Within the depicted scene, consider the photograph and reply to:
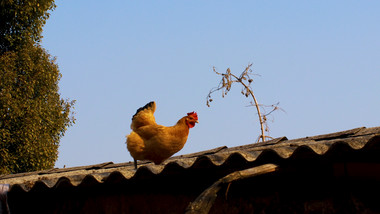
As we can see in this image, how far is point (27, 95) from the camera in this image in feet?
66.1

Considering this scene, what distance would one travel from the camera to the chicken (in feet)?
20.0

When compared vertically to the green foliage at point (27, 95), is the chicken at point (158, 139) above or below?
below

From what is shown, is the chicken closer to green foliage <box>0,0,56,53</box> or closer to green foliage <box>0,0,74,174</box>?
green foliage <box>0,0,74,174</box>

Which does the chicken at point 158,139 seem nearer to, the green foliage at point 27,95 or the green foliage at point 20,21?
the green foliage at point 27,95

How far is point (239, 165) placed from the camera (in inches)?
166

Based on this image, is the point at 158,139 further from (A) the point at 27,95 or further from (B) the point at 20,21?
(B) the point at 20,21

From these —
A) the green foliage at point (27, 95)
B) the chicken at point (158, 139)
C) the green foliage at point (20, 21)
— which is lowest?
the chicken at point (158, 139)

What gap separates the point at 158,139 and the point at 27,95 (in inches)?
606

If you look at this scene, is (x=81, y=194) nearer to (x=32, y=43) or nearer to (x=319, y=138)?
(x=319, y=138)

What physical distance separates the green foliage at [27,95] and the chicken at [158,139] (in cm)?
1392

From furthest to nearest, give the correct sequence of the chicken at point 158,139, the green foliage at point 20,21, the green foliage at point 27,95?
the green foliage at point 20,21 → the green foliage at point 27,95 → the chicken at point 158,139

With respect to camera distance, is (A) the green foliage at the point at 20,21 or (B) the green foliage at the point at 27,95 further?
(A) the green foliage at the point at 20,21

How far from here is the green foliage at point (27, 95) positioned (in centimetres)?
1942

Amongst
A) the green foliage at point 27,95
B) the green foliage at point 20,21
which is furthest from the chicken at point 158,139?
the green foliage at point 20,21
